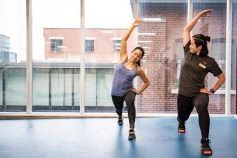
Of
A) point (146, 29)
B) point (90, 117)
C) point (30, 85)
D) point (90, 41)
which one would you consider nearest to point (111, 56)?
point (90, 41)

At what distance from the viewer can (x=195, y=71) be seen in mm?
3055

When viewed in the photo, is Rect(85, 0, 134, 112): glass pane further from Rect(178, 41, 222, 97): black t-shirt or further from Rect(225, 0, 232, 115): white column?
Rect(178, 41, 222, 97): black t-shirt

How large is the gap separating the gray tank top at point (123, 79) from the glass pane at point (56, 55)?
1.64m

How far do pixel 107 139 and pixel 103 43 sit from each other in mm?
2354

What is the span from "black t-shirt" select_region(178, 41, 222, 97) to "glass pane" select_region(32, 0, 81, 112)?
8.45ft

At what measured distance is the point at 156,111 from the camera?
17.4ft

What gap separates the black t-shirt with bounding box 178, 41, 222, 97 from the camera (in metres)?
2.99

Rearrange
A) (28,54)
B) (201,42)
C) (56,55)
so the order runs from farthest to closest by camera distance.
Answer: (56,55), (28,54), (201,42)

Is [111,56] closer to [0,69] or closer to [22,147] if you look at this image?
[0,69]

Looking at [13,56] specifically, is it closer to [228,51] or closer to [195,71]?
[195,71]

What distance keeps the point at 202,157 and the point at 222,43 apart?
10.2 feet

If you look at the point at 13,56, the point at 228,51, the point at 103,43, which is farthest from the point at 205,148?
the point at 13,56

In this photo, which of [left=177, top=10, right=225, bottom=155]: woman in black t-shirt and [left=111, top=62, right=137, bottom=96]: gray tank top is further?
[left=111, top=62, right=137, bottom=96]: gray tank top

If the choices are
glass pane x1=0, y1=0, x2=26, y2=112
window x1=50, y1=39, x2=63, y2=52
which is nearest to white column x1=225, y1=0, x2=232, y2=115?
window x1=50, y1=39, x2=63, y2=52
